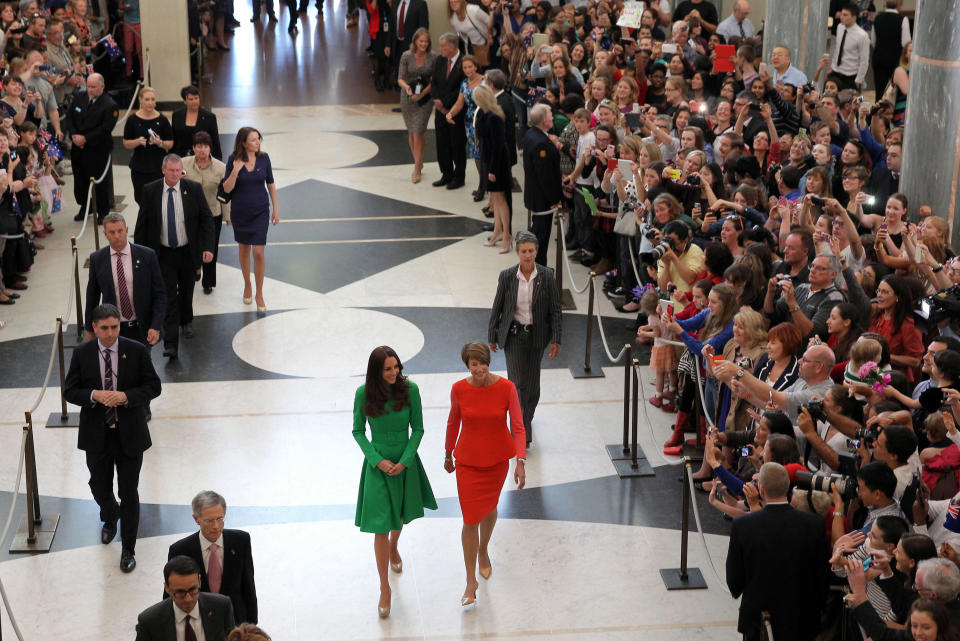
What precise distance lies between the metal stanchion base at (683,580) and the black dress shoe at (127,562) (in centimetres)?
330

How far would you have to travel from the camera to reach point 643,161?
1183cm

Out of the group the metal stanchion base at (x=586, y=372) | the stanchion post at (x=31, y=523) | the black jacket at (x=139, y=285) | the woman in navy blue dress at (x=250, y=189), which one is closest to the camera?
the stanchion post at (x=31, y=523)

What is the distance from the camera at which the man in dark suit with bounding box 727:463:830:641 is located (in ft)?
20.7

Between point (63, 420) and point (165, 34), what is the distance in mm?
11925

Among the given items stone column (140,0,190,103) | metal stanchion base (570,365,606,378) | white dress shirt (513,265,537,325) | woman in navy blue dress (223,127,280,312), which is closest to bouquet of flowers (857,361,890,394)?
white dress shirt (513,265,537,325)

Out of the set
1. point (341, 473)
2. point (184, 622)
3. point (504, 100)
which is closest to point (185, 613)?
point (184, 622)

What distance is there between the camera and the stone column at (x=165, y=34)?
20469mm

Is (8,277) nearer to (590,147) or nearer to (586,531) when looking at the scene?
(590,147)

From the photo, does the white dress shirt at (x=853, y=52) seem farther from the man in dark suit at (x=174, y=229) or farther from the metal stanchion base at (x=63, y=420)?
the metal stanchion base at (x=63, y=420)

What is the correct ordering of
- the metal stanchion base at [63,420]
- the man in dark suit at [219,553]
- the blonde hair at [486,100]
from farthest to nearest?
the blonde hair at [486,100] → the metal stanchion base at [63,420] → the man in dark suit at [219,553]

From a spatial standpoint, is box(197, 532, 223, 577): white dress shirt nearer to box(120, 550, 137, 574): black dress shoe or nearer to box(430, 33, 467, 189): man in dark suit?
box(120, 550, 137, 574): black dress shoe

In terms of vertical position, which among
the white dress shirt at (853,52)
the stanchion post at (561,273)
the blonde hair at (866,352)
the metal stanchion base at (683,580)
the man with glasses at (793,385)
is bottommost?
the metal stanchion base at (683,580)

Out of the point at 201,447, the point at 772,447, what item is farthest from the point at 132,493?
the point at 772,447

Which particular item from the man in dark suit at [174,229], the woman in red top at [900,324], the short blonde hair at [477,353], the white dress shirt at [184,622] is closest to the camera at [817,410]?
the woman in red top at [900,324]
